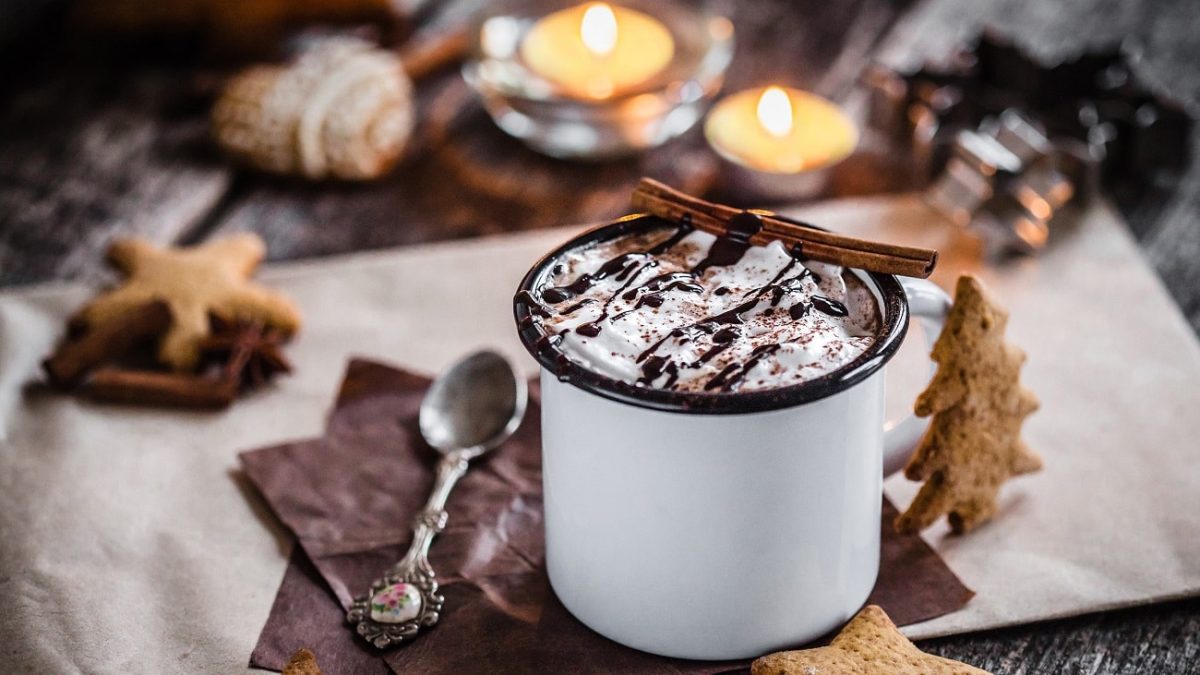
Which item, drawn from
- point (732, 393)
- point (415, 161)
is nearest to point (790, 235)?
point (732, 393)

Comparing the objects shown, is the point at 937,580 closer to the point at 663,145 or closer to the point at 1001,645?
the point at 1001,645

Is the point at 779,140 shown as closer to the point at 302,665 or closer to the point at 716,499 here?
the point at 716,499

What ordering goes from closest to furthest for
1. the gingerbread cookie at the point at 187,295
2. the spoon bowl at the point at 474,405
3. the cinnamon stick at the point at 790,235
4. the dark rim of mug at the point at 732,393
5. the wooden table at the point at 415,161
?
the dark rim of mug at the point at 732,393
the cinnamon stick at the point at 790,235
the spoon bowl at the point at 474,405
the gingerbread cookie at the point at 187,295
the wooden table at the point at 415,161

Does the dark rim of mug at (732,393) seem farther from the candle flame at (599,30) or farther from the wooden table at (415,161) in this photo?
the candle flame at (599,30)

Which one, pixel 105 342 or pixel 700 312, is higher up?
pixel 700 312

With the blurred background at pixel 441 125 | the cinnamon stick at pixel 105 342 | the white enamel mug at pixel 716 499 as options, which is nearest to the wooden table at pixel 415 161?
the blurred background at pixel 441 125

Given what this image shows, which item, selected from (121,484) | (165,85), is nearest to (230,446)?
(121,484)
